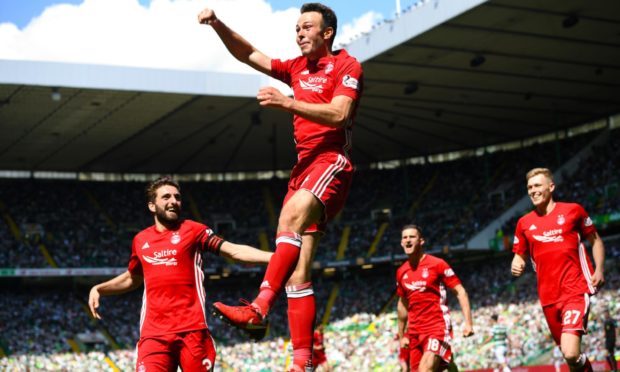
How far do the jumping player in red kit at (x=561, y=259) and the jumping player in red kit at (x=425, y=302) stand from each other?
201 cm

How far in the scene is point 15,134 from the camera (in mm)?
43438

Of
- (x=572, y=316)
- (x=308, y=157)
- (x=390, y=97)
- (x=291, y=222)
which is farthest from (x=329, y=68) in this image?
(x=390, y=97)

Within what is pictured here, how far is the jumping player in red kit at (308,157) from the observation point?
20.3ft

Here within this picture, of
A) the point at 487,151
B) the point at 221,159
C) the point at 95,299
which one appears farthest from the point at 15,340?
the point at 95,299

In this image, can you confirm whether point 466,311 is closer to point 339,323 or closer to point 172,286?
point 172,286

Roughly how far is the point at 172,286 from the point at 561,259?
4709 mm

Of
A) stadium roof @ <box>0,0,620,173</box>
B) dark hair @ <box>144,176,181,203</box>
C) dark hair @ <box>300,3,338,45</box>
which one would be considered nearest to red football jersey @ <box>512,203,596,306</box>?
dark hair @ <box>300,3,338,45</box>

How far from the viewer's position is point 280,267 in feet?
20.3

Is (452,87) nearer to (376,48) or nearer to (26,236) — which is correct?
(376,48)

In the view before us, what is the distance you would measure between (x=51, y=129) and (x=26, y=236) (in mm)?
7451

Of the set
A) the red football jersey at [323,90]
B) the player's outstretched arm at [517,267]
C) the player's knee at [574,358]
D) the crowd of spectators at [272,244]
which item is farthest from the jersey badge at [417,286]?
the crowd of spectators at [272,244]

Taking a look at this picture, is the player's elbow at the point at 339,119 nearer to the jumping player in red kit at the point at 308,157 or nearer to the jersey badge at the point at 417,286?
the jumping player in red kit at the point at 308,157

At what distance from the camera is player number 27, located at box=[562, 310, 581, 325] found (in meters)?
9.73

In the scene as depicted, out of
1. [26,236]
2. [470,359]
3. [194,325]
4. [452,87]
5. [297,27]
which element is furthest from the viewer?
[26,236]
